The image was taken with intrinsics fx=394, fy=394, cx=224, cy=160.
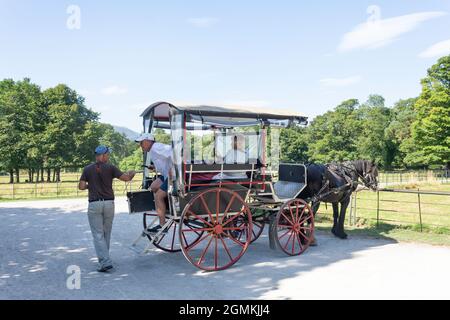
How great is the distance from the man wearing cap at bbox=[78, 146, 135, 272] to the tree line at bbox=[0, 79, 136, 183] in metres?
37.9

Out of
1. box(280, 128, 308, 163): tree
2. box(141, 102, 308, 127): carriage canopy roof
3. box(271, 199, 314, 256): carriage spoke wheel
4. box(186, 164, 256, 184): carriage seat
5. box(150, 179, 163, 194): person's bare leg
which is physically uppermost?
box(280, 128, 308, 163): tree

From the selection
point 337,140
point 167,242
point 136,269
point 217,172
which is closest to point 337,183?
point 217,172

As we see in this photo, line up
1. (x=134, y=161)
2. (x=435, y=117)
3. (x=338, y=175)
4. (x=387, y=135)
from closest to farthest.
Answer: (x=338, y=175), (x=134, y=161), (x=435, y=117), (x=387, y=135)

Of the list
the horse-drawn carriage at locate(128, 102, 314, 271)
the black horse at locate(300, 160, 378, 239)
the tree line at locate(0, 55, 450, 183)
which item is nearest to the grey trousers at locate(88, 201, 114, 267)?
the horse-drawn carriage at locate(128, 102, 314, 271)

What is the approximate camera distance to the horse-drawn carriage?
673cm

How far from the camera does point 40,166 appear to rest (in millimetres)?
42562

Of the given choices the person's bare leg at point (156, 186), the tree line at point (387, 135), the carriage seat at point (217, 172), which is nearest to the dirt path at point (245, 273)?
the person's bare leg at point (156, 186)

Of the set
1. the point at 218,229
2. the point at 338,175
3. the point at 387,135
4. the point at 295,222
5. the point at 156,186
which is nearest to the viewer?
the point at 218,229

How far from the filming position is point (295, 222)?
7953mm

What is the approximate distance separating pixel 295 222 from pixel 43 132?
4123 centimetres

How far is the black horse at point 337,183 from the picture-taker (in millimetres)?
8977

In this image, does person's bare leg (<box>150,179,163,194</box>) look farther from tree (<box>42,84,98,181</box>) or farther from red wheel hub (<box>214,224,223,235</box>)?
tree (<box>42,84,98,181</box>)

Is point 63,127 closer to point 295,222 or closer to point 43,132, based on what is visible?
point 43,132

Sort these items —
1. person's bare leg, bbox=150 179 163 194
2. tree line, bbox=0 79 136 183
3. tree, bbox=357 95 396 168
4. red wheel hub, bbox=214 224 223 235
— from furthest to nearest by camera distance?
1. tree, bbox=357 95 396 168
2. tree line, bbox=0 79 136 183
3. person's bare leg, bbox=150 179 163 194
4. red wheel hub, bbox=214 224 223 235
